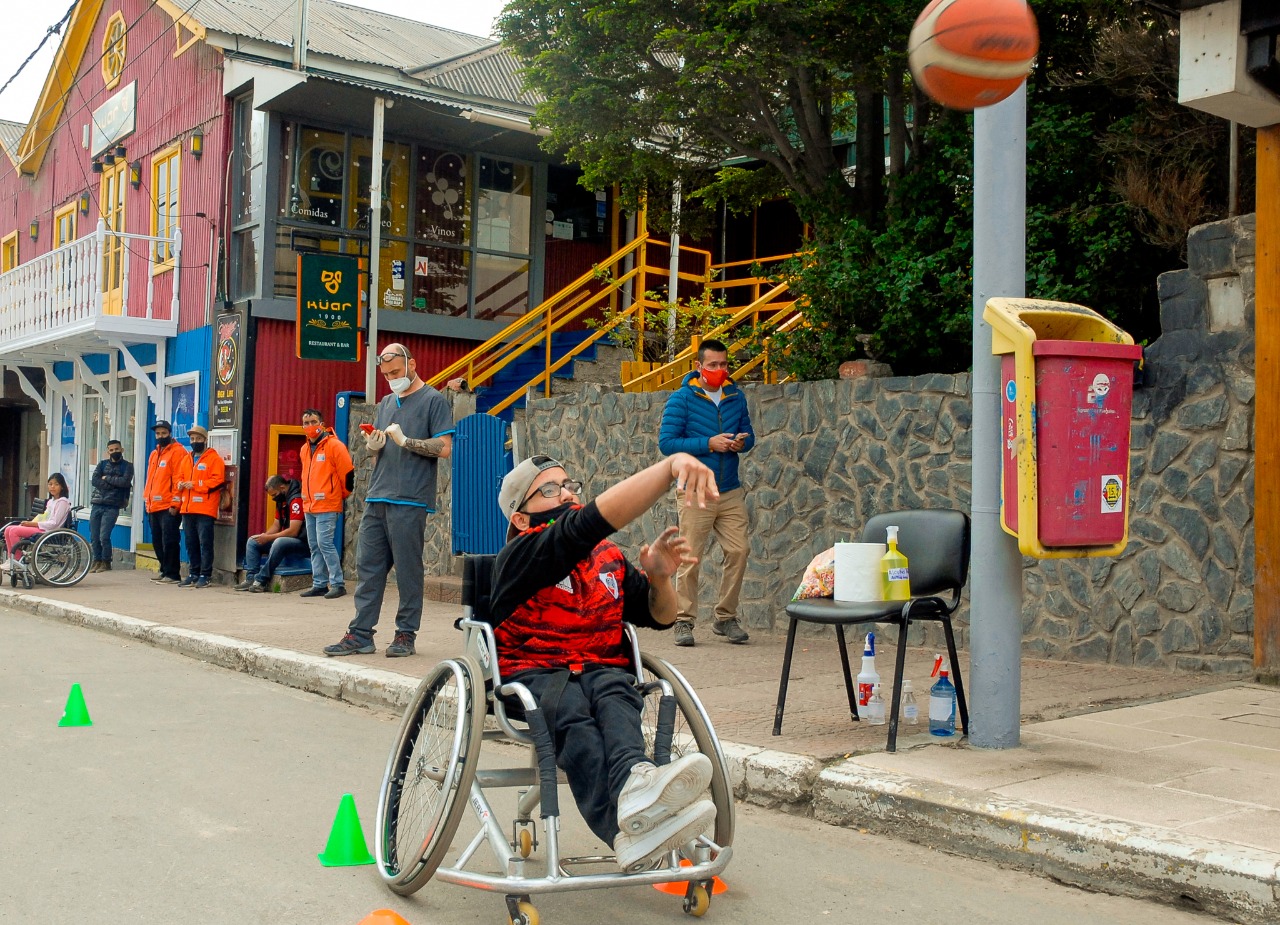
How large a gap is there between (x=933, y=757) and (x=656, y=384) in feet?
34.0

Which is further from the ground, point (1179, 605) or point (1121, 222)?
point (1121, 222)

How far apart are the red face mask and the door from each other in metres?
13.8

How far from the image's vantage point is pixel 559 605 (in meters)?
4.20

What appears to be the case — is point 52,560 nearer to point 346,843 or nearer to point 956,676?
point 346,843

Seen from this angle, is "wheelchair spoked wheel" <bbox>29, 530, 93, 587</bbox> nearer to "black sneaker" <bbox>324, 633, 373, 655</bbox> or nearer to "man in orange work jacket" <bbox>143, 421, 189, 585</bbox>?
"man in orange work jacket" <bbox>143, 421, 189, 585</bbox>

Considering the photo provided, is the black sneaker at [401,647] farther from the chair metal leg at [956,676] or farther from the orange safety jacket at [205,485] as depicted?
the orange safety jacket at [205,485]

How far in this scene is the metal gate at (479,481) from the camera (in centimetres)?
1366

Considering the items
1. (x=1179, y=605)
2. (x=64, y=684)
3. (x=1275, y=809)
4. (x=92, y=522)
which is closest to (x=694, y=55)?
(x=1179, y=605)

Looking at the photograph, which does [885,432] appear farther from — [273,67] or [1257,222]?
[273,67]

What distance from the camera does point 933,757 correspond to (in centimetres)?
541

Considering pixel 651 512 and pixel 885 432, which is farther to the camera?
pixel 651 512

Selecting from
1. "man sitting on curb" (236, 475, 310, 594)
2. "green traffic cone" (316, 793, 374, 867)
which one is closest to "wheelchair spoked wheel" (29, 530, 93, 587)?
"man sitting on curb" (236, 475, 310, 594)

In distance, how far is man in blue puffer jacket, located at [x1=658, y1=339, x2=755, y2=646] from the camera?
923cm

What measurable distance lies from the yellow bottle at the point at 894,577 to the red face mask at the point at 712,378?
3703 mm
